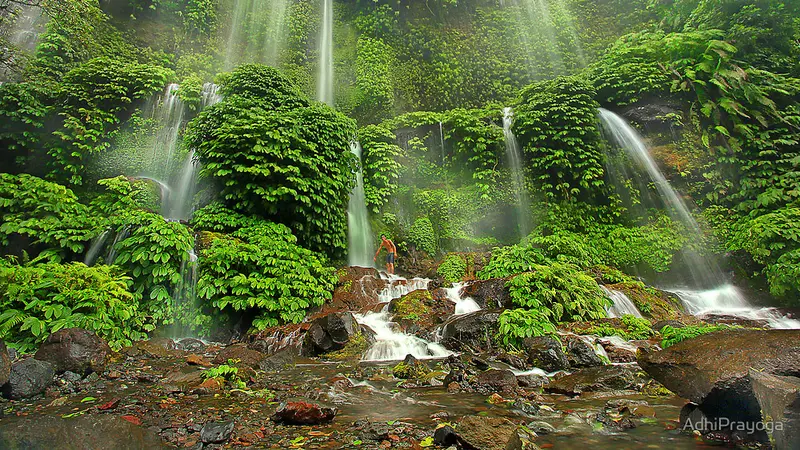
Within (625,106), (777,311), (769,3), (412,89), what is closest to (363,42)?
(412,89)

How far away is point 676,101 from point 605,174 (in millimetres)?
3955

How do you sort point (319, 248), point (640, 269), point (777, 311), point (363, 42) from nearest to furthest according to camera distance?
point (777, 311), point (319, 248), point (640, 269), point (363, 42)

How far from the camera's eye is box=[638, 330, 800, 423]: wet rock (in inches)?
107

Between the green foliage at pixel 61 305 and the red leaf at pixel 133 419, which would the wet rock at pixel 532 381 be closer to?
the red leaf at pixel 133 419

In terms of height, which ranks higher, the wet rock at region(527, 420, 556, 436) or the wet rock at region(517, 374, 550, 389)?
the wet rock at region(517, 374, 550, 389)

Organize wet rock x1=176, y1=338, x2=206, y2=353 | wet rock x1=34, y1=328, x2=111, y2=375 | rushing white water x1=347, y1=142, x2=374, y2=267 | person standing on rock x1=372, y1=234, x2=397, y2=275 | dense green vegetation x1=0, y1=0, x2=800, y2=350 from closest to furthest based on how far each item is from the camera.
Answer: wet rock x1=34, y1=328, x2=111, y2=375 → wet rock x1=176, y1=338, x2=206, y2=353 → dense green vegetation x1=0, y1=0, x2=800, y2=350 → person standing on rock x1=372, y1=234, x2=397, y2=275 → rushing white water x1=347, y1=142, x2=374, y2=267

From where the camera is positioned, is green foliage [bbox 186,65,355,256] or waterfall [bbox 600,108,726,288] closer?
green foliage [bbox 186,65,355,256]

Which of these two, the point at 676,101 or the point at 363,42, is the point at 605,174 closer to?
the point at 676,101

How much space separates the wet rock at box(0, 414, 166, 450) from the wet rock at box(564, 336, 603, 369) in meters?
5.36

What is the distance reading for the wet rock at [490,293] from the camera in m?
8.42

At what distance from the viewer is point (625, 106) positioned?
1430cm

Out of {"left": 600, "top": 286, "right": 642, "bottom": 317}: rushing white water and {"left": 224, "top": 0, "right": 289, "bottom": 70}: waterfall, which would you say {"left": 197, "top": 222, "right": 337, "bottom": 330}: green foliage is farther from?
{"left": 224, "top": 0, "right": 289, "bottom": 70}: waterfall

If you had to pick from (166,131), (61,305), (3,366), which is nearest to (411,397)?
(3,366)

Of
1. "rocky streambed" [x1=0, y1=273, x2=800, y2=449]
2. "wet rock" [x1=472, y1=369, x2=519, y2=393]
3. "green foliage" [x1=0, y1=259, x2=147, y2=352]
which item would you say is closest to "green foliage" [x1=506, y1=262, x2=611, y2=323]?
"rocky streambed" [x1=0, y1=273, x2=800, y2=449]
